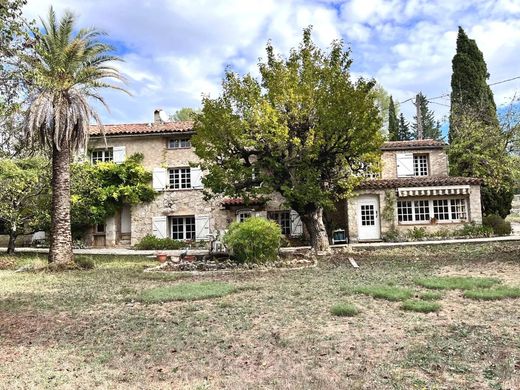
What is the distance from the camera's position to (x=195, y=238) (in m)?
29.2

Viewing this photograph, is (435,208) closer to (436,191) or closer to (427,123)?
(436,191)

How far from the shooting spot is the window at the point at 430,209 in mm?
27844

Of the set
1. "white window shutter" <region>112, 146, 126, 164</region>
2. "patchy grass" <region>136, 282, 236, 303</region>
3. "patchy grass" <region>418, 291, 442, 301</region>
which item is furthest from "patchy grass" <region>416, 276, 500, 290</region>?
"white window shutter" <region>112, 146, 126, 164</region>

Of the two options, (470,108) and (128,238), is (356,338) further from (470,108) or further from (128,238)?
(470,108)

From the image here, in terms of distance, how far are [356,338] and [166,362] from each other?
115 inches

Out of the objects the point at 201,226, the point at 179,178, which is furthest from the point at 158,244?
the point at 179,178

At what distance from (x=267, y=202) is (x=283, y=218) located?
5.56 feet

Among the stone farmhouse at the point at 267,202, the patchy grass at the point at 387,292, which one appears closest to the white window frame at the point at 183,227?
the stone farmhouse at the point at 267,202

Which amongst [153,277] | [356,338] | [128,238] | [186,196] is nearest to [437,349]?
[356,338]

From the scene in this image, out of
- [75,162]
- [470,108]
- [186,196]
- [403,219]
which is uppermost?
[470,108]

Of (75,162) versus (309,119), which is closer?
(309,119)

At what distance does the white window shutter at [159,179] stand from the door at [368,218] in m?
13.4

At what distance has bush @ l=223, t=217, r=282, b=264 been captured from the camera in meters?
17.5

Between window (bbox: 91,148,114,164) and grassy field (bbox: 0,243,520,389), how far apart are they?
18.3 metres
